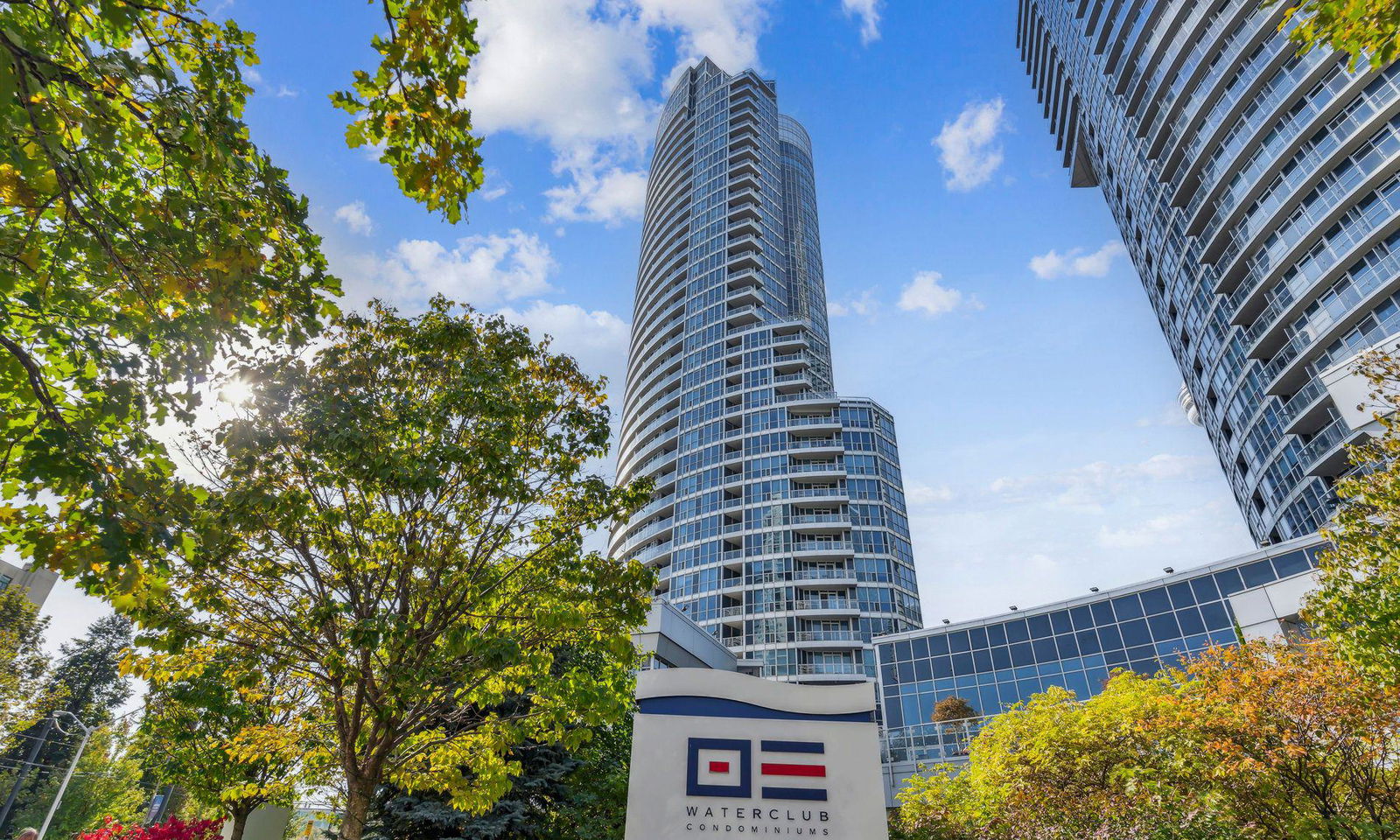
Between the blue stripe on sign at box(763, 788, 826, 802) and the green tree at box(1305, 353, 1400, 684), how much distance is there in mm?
10912

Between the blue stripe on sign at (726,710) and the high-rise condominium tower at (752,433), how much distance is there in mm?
51645

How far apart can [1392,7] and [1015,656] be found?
4348 cm

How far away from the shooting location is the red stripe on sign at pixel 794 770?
28.0 ft

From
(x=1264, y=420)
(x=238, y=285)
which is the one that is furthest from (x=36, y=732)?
(x=1264, y=420)

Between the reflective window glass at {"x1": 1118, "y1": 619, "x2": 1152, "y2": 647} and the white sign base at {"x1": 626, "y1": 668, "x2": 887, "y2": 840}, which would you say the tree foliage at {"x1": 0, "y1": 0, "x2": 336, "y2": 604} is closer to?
the white sign base at {"x1": 626, "y1": 668, "x2": 887, "y2": 840}

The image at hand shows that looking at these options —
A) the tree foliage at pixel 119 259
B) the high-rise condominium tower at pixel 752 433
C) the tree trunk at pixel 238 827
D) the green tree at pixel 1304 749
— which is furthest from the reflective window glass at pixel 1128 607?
the tree foliage at pixel 119 259

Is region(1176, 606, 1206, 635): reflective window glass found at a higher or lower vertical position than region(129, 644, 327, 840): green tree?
higher

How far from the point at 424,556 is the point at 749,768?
5518 millimetres

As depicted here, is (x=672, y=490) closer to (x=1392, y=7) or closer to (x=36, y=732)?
(x=36, y=732)

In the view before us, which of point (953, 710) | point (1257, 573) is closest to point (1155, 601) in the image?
point (1257, 573)

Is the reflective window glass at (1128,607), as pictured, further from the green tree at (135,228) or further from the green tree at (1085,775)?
the green tree at (135,228)

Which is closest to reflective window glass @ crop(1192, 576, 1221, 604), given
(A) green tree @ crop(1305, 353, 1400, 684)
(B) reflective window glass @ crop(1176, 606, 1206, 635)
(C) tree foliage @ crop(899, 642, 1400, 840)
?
(B) reflective window glass @ crop(1176, 606, 1206, 635)

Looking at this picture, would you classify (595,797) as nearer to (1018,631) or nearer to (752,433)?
(1018,631)

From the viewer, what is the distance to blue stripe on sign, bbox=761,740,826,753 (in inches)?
340
